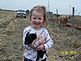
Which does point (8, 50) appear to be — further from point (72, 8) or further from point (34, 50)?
point (72, 8)

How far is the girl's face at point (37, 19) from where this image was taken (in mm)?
4062

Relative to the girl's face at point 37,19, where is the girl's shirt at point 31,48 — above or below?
below

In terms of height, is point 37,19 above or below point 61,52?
above

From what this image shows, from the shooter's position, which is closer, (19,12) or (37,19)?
(37,19)

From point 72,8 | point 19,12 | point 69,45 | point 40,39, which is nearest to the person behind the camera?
point 40,39

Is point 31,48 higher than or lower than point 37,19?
lower

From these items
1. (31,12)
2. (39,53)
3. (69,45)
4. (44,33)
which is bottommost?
(69,45)

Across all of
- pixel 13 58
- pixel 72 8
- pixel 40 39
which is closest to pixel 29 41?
pixel 40 39

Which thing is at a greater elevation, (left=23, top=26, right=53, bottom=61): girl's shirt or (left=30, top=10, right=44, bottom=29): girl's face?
(left=30, top=10, right=44, bottom=29): girl's face

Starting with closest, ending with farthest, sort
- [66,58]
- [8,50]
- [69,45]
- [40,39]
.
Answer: [40,39] → [66,58] → [8,50] → [69,45]

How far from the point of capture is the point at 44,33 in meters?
4.19

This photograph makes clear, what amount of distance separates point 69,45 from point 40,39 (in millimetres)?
7734

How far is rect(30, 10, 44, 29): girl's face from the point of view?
13.3 feet

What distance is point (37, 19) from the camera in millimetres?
4074
